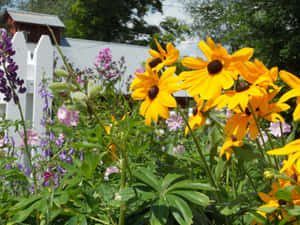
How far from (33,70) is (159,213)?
265 cm

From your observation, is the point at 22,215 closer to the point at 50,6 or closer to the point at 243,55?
the point at 243,55

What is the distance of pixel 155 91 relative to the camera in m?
0.63

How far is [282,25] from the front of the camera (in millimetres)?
6559

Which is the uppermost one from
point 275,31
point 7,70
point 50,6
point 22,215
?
point 50,6

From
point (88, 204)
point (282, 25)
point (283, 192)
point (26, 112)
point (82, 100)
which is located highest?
point (282, 25)

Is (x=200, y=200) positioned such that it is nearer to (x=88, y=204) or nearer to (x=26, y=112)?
(x=88, y=204)

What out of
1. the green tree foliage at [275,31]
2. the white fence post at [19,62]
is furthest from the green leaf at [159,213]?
the green tree foliage at [275,31]

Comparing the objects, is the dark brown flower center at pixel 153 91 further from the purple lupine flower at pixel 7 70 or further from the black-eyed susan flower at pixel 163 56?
the purple lupine flower at pixel 7 70

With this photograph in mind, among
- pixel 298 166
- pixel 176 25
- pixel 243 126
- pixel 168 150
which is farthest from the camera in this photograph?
pixel 176 25

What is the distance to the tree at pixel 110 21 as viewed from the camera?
61.9 ft

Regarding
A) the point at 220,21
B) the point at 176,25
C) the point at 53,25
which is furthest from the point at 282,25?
the point at 176,25

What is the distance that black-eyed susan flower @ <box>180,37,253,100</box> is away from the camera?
55 centimetres

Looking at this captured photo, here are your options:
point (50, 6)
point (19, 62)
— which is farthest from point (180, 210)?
point (50, 6)

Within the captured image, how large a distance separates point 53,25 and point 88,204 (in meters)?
14.6
